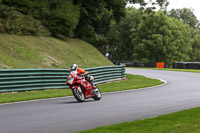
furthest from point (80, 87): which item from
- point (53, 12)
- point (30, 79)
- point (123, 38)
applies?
point (123, 38)

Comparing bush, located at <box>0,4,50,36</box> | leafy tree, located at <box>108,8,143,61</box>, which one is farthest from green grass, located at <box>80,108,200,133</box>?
leafy tree, located at <box>108,8,143,61</box>

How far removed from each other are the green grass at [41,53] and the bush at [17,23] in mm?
516

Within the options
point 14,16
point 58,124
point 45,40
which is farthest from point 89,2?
point 58,124

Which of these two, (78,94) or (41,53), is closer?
(78,94)

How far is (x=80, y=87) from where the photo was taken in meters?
13.1

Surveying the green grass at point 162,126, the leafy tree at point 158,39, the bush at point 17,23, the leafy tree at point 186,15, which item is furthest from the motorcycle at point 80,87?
the leafy tree at point 186,15

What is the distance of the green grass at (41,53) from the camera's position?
72.9ft

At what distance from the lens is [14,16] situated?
88.0ft

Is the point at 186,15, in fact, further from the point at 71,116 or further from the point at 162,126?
the point at 162,126

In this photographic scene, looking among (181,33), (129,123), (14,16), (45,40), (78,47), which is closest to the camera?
(129,123)

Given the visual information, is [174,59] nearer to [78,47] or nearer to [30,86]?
[78,47]

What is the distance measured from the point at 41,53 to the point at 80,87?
1340 centimetres

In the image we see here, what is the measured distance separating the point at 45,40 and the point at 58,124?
2176 centimetres

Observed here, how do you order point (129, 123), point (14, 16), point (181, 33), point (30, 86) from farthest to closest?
point (181, 33)
point (14, 16)
point (30, 86)
point (129, 123)
